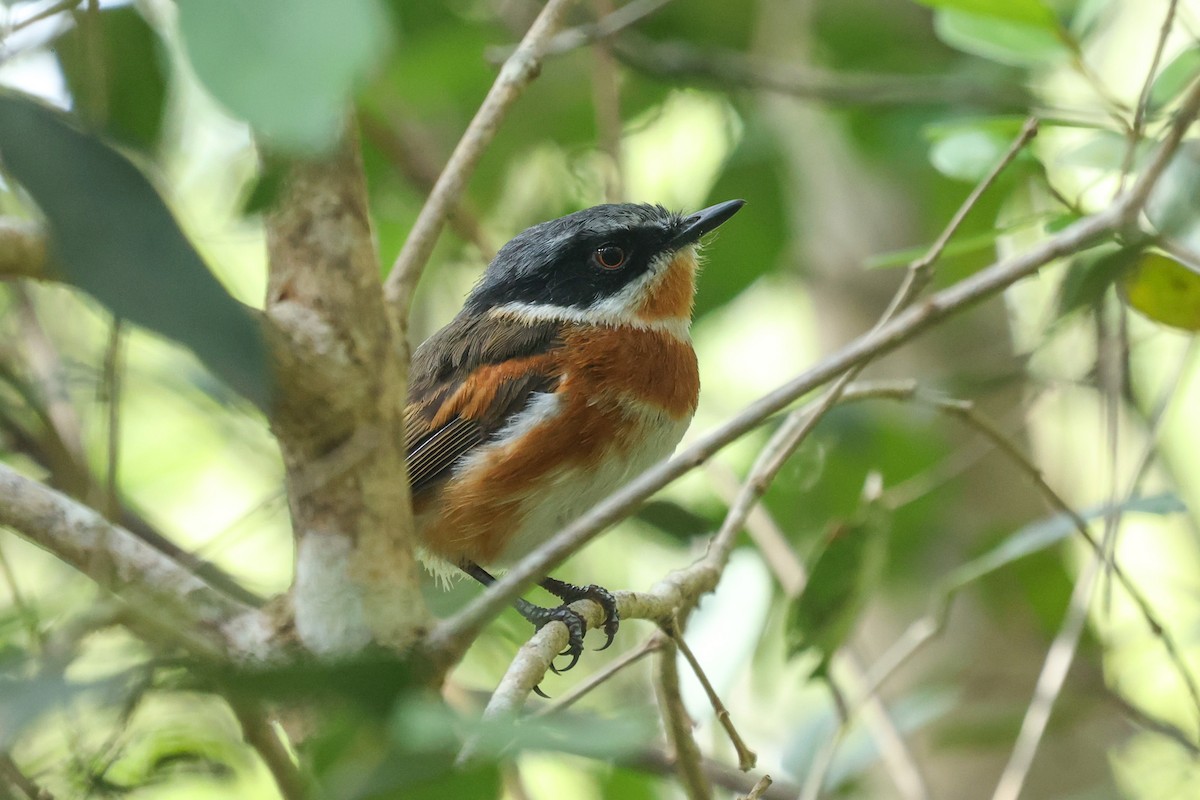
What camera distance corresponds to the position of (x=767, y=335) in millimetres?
7191

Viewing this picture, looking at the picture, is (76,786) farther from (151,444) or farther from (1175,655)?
(151,444)

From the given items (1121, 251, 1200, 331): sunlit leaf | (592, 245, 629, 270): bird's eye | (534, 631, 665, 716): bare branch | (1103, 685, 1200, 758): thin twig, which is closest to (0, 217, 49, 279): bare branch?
(534, 631, 665, 716): bare branch

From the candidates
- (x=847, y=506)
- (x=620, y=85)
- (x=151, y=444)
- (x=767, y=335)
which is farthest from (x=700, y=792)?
(x=767, y=335)

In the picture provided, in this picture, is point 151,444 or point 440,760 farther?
point 151,444

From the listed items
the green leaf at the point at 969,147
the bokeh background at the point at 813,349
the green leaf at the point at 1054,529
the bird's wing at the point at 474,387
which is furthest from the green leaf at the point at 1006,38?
the bird's wing at the point at 474,387

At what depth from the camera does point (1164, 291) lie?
2.63 meters

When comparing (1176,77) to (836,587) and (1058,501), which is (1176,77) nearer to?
(1058,501)

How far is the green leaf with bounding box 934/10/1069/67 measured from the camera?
2.90 metres

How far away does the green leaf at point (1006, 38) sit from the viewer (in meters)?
2.90

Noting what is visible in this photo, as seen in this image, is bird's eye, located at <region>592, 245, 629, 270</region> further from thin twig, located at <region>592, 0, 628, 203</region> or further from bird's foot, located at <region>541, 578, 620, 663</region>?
bird's foot, located at <region>541, 578, 620, 663</region>

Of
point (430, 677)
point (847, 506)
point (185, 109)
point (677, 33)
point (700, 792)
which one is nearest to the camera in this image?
point (430, 677)

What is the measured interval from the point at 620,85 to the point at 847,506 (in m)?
1.93

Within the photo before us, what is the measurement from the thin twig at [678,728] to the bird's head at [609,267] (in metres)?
1.31

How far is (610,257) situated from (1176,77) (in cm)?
169
